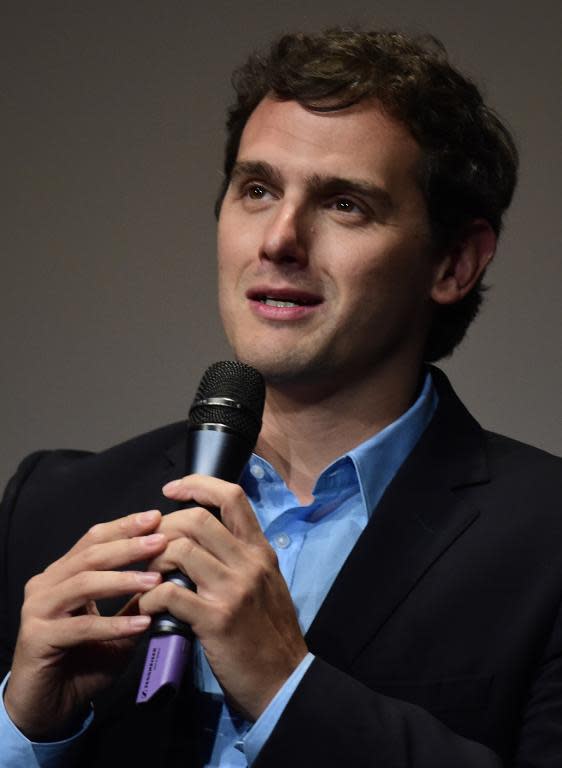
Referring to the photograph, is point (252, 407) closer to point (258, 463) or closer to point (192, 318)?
point (258, 463)

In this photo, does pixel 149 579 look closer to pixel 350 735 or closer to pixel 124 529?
pixel 124 529

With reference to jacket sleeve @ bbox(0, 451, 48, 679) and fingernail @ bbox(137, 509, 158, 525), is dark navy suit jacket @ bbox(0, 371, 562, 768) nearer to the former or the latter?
jacket sleeve @ bbox(0, 451, 48, 679)

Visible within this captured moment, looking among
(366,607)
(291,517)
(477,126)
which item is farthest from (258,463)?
(477,126)

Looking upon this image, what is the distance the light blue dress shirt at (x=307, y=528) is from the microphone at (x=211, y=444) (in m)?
0.32

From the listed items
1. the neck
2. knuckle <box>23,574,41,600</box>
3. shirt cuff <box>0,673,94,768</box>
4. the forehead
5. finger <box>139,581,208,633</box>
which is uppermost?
the forehead

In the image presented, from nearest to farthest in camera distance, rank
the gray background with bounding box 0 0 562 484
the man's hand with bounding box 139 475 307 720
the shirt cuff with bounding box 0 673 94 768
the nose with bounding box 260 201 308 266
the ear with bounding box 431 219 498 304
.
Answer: the man's hand with bounding box 139 475 307 720, the shirt cuff with bounding box 0 673 94 768, the nose with bounding box 260 201 308 266, the ear with bounding box 431 219 498 304, the gray background with bounding box 0 0 562 484

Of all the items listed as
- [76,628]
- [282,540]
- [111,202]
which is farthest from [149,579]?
[111,202]

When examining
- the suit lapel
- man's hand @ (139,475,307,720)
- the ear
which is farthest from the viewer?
the ear

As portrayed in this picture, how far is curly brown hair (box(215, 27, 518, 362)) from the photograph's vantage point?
205 centimetres

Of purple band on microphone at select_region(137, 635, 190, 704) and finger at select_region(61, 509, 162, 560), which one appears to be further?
finger at select_region(61, 509, 162, 560)

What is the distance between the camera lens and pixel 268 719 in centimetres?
154

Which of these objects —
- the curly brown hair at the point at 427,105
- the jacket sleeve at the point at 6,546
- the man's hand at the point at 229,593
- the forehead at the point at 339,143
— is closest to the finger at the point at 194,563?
the man's hand at the point at 229,593

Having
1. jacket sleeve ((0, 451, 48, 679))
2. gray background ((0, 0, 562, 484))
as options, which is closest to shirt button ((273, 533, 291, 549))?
jacket sleeve ((0, 451, 48, 679))

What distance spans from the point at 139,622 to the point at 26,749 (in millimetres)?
318
